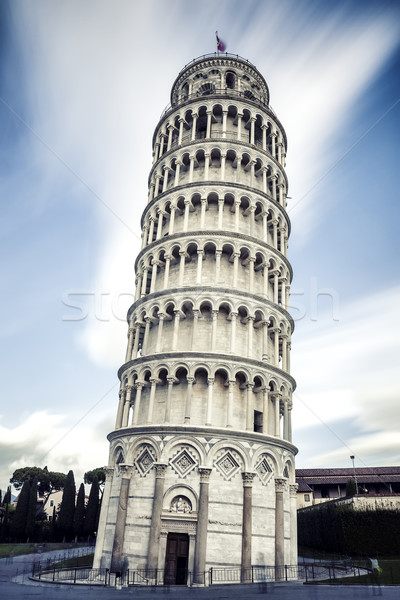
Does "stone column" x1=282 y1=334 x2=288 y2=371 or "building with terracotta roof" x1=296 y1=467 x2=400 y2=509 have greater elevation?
"stone column" x1=282 y1=334 x2=288 y2=371

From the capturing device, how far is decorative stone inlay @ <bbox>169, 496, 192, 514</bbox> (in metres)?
27.5

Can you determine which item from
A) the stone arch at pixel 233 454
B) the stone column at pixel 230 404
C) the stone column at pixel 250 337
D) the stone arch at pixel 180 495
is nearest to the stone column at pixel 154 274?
the stone column at pixel 250 337

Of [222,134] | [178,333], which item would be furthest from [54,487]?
[222,134]

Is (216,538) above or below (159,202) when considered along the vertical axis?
below

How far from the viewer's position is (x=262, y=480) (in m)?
29.4

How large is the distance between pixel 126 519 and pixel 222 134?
2973cm

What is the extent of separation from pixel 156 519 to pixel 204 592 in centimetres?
525

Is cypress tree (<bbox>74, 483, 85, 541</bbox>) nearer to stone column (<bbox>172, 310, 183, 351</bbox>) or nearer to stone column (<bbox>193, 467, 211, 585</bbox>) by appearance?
stone column (<bbox>172, 310, 183, 351</bbox>)

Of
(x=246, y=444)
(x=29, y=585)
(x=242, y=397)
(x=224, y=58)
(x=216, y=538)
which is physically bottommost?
(x=29, y=585)

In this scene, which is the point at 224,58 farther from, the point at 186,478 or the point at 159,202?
the point at 186,478

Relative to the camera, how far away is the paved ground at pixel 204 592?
20.0m

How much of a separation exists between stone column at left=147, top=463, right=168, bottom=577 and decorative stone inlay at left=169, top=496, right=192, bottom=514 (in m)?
0.83

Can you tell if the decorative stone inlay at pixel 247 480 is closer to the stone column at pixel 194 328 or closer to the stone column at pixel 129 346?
the stone column at pixel 194 328

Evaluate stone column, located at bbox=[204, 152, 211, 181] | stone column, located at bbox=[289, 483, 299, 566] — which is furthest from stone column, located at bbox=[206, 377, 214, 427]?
stone column, located at bbox=[204, 152, 211, 181]
